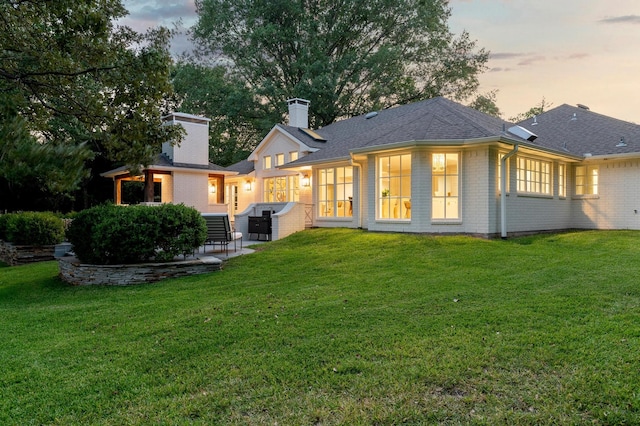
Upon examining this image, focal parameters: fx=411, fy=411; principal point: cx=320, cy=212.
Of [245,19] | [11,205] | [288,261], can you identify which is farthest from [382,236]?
[245,19]

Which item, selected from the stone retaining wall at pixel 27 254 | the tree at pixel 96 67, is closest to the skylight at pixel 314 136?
the tree at pixel 96 67

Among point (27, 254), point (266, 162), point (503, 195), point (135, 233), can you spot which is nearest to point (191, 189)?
point (266, 162)

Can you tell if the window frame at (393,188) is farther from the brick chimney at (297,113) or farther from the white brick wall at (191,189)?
the white brick wall at (191,189)

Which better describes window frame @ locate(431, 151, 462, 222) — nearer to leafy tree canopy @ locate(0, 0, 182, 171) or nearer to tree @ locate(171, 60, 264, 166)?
leafy tree canopy @ locate(0, 0, 182, 171)

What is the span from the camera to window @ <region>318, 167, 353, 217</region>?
49.1 ft

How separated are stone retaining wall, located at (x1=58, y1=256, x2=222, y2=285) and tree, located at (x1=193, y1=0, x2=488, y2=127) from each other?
19.1 metres

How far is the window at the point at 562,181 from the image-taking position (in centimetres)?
1469

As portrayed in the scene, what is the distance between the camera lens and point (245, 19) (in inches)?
1104

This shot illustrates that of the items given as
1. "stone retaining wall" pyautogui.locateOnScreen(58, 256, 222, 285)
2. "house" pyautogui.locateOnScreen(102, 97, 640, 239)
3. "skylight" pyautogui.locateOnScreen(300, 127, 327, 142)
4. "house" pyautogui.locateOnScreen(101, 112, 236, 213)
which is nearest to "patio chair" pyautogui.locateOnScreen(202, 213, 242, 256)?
"stone retaining wall" pyautogui.locateOnScreen(58, 256, 222, 285)

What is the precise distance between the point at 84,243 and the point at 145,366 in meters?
5.93

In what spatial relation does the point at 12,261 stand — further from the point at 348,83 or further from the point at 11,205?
the point at 348,83

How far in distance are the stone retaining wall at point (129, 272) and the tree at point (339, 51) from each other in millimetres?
19052

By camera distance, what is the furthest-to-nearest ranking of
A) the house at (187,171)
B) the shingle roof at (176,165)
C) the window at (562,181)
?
the house at (187,171), the shingle roof at (176,165), the window at (562,181)

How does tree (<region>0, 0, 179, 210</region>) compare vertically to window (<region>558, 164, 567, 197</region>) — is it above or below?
above
